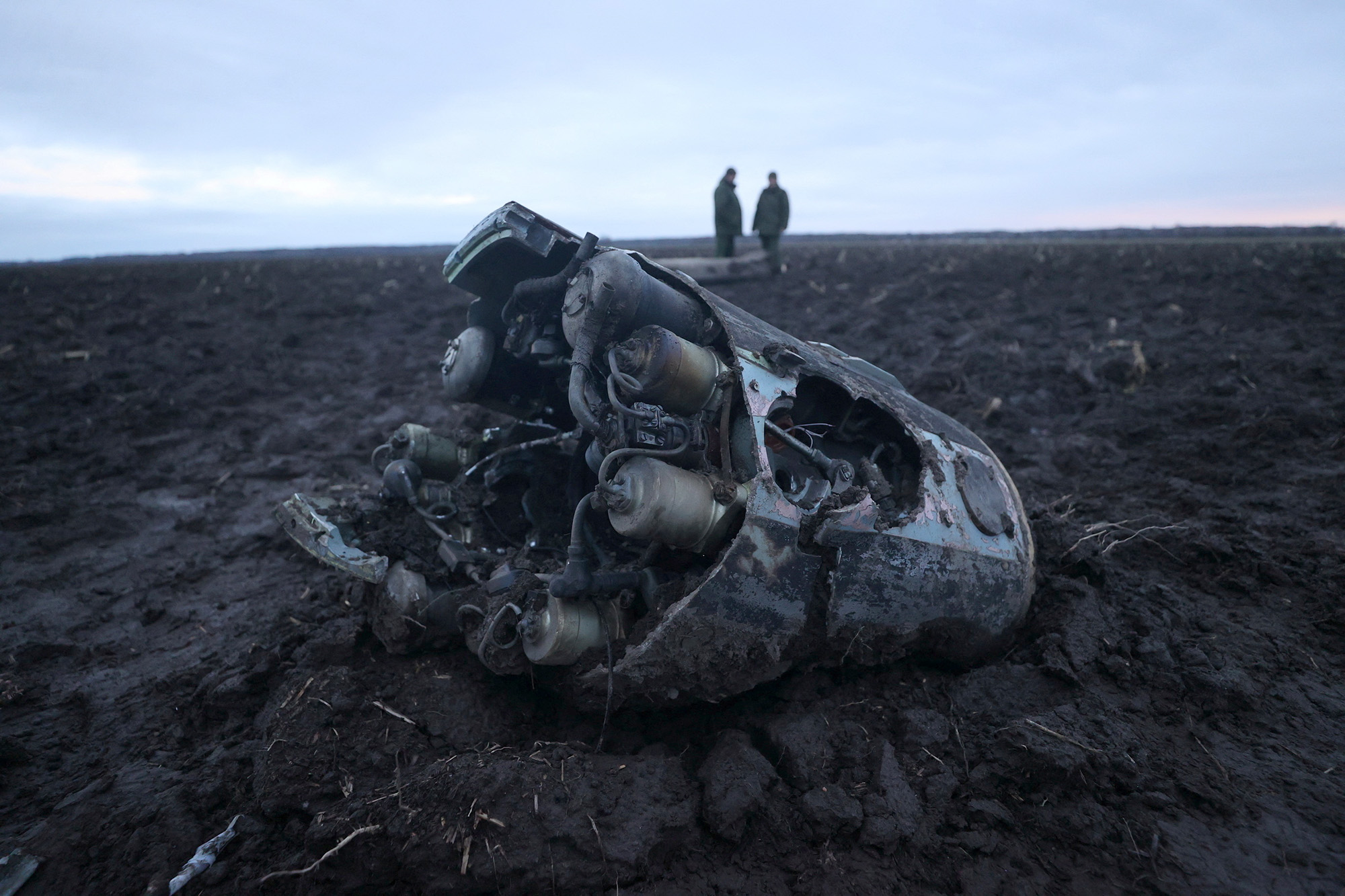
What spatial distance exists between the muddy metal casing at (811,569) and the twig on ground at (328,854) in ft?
3.13

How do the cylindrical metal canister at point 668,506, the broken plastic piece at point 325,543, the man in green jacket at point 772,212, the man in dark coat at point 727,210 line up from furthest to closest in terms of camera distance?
the man in green jacket at point 772,212
the man in dark coat at point 727,210
the broken plastic piece at point 325,543
the cylindrical metal canister at point 668,506

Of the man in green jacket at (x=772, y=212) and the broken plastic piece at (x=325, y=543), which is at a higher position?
the man in green jacket at (x=772, y=212)

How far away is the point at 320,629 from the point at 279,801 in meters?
1.14

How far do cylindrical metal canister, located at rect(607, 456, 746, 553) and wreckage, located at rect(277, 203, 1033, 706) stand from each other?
10mm

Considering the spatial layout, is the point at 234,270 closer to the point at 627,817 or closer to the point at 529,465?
the point at 529,465

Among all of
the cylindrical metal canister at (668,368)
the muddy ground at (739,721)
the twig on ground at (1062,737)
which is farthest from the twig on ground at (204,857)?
the twig on ground at (1062,737)

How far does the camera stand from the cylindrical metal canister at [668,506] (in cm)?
287

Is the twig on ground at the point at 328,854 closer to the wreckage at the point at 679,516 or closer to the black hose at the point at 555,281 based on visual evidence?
the wreckage at the point at 679,516

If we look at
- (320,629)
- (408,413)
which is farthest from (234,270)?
(320,629)

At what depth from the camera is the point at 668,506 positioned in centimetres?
289

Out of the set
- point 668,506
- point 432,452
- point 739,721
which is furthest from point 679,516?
point 432,452

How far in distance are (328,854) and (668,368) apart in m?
2.21

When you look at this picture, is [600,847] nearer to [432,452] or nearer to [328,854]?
[328,854]

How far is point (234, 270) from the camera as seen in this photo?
22406 mm
